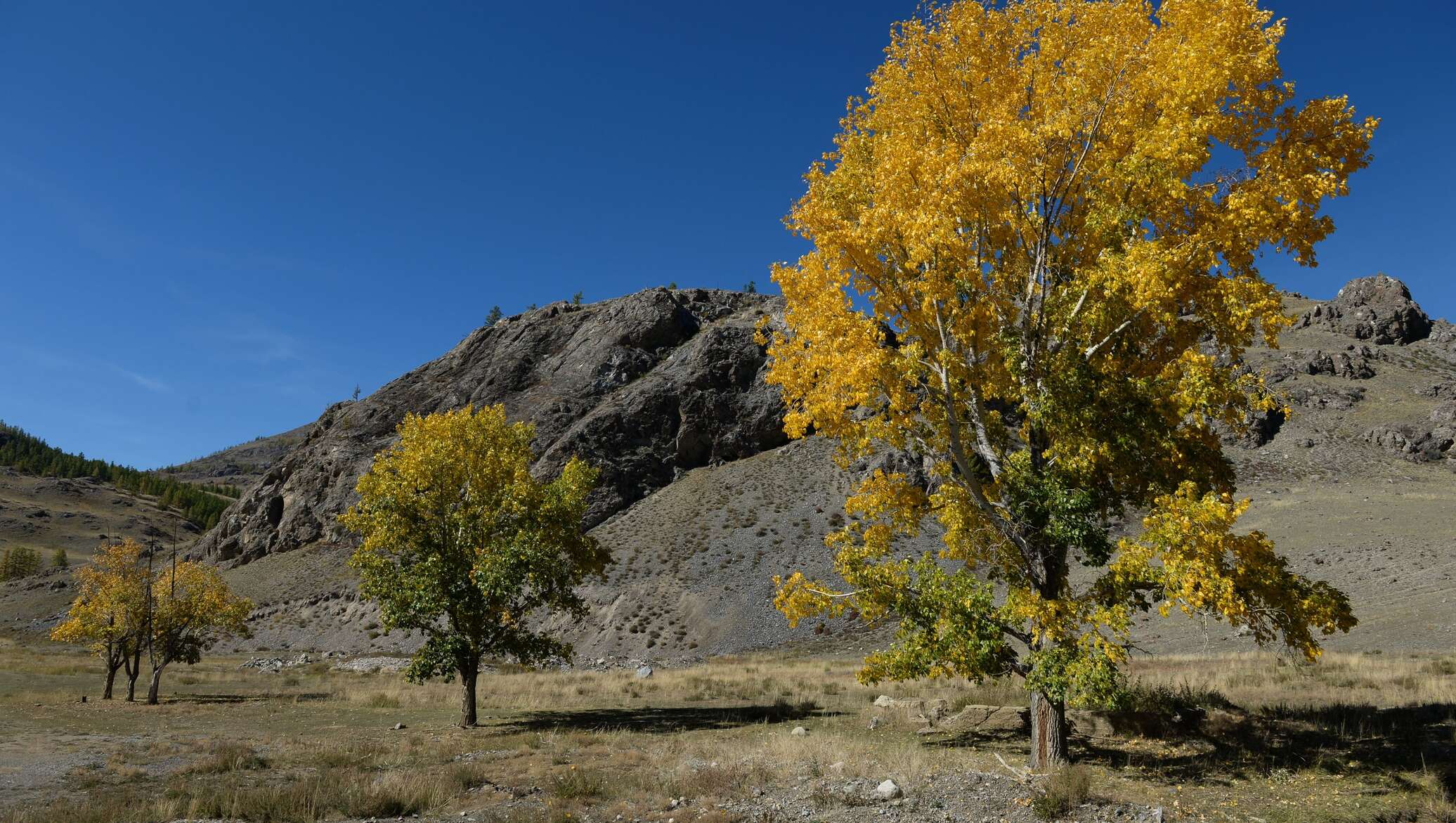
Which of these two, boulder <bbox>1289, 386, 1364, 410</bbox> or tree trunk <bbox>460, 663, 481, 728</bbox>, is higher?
boulder <bbox>1289, 386, 1364, 410</bbox>

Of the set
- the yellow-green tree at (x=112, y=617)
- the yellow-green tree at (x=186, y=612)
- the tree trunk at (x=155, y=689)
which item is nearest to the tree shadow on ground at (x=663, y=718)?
the tree trunk at (x=155, y=689)

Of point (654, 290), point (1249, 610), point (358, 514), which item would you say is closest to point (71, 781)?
point (358, 514)

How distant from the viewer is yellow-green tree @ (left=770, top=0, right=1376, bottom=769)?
1118 cm

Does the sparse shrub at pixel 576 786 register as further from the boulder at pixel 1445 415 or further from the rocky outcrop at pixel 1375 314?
the rocky outcrop at pixel 1375 314

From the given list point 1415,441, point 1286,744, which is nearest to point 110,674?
point 1286,744

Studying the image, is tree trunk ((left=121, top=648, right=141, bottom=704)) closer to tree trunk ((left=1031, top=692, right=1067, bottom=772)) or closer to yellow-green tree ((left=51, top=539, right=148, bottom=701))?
yellow-green tree ((left=51, top=539, right=148, bottom=701))

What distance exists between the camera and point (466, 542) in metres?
24.8

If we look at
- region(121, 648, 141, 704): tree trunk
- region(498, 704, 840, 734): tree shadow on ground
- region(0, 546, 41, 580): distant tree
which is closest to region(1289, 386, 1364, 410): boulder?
region(498, 704, 840, 734): tree shadow on ground

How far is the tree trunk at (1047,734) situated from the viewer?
12617 mm

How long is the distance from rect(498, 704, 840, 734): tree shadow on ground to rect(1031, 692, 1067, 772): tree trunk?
10.7m

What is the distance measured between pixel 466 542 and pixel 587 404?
80.3m

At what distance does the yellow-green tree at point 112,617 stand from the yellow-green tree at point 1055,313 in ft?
113

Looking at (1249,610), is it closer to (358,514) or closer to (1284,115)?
(1284,115)

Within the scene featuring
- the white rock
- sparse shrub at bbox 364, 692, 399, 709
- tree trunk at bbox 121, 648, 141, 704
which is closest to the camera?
the white rock
